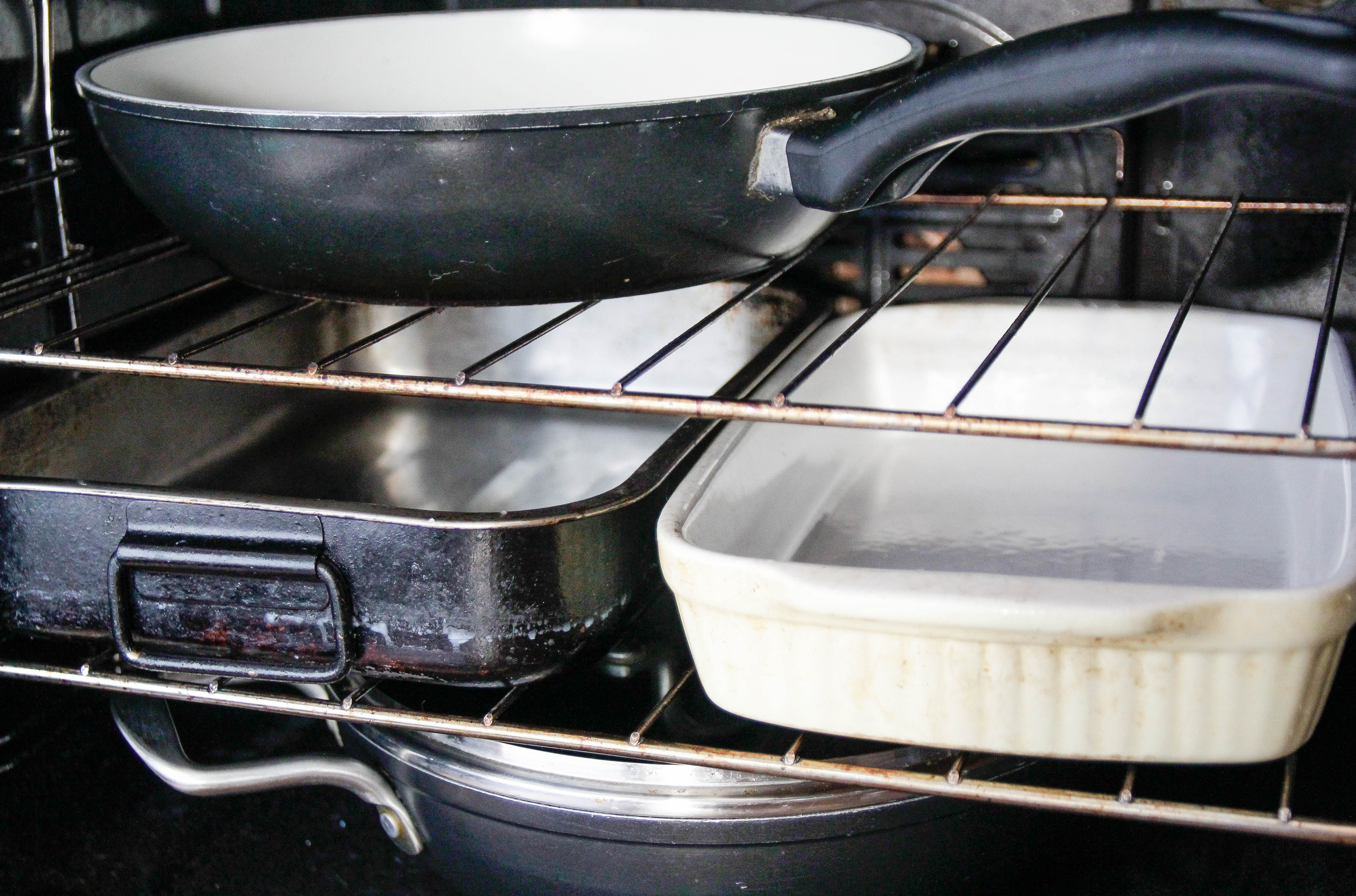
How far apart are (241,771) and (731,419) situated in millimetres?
342

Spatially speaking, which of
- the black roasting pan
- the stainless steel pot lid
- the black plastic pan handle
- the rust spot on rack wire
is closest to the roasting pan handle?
the black roasting pan

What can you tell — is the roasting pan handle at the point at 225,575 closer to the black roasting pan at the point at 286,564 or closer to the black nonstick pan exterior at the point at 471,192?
the black roasting pan at the point at 286,564

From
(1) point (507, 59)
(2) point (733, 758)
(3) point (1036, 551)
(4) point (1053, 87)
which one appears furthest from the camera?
(1) point (507, 59)

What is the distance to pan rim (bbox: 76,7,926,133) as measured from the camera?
0.52 meters

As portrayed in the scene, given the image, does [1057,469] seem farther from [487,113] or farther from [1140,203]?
[487,113]

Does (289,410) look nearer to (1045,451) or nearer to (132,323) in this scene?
(132,323)

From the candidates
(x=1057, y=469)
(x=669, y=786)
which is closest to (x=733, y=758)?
(x=669, y=786)

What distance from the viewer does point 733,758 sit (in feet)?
1.94

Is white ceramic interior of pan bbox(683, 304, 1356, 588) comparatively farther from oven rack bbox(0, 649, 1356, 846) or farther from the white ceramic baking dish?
oven rack bbox(0, 649, 1356, 846)

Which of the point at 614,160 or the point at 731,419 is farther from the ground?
the point at 614,160

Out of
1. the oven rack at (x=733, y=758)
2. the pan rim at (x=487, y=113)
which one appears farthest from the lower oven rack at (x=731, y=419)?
the pan rim at (x=487, y=113)

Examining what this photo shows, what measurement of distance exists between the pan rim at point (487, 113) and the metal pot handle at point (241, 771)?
1.12 feet

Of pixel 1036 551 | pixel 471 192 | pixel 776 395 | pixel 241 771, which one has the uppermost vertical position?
pixel 471 192

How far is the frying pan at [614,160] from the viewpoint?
47 cm
